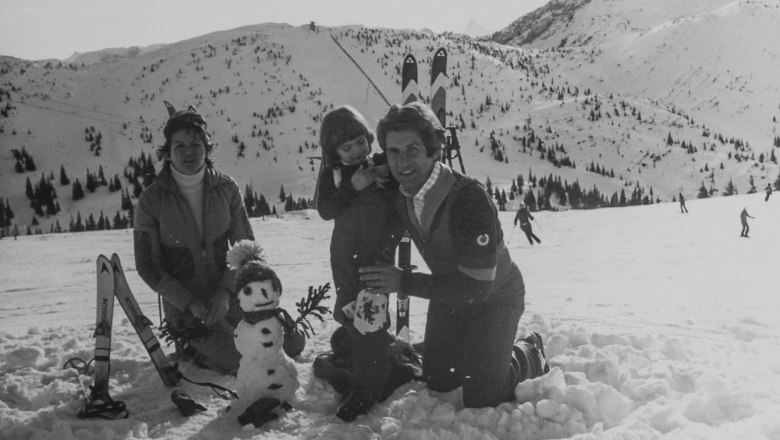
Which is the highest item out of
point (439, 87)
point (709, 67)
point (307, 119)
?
point (709, 67)

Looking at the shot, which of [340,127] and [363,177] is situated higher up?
[340,127]

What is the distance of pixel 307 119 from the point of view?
8169 cm

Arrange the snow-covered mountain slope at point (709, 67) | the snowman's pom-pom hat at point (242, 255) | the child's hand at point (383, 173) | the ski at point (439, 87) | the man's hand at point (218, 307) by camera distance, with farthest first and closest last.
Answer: the snow-covered mountain slope at point (709, 67) < the ski at point (439, 87) < the man's hand at point (218, 307) < the child's hand at point (383, 173) < the snowman's pom-pom hat at point (242, 255)

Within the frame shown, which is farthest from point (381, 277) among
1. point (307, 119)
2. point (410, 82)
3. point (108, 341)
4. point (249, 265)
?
point (307, 119)

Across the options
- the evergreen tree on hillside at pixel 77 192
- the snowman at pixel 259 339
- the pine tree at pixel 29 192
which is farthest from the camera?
the evergreen tree on hillside at pixel 77 192

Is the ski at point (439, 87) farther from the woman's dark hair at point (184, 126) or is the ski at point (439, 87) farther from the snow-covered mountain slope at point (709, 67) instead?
the snow-covered mountain slope at point (709, 67)

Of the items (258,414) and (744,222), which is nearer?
(258,414)

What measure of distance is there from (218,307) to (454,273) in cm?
203

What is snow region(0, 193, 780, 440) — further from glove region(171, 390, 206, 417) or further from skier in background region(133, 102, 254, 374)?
skier in background region(133, 102, 254, 374)

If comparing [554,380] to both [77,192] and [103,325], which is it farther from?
[77,192]

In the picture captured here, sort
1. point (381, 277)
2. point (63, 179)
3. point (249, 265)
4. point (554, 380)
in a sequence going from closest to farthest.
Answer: point (381, 277) < point (249, 265) < point (554, 380) < point (63, 179)

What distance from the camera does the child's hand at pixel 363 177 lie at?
4055 mm

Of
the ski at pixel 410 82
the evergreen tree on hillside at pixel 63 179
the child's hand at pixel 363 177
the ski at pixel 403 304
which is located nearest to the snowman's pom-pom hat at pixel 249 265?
the child's hand at pixel 363 177

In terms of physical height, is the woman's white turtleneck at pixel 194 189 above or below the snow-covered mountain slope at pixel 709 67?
below
